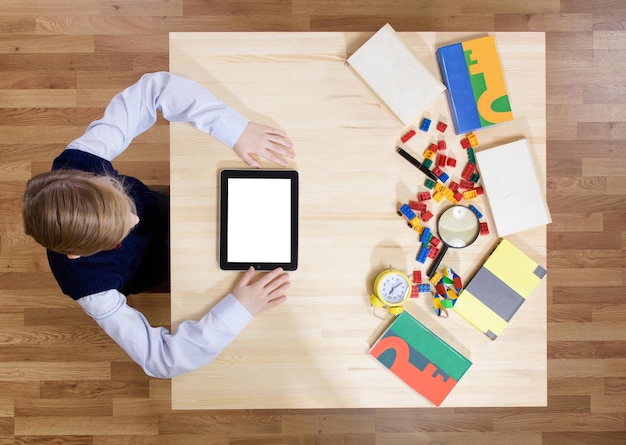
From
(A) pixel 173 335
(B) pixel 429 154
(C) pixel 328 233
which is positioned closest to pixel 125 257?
(A) pixel 173 335

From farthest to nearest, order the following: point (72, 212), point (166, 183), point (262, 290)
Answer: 1. point (166, 183)
2. point (262, 290)
3. point (72, 212)

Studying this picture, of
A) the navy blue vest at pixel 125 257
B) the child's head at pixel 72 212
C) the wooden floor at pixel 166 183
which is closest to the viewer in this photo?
the child's head at pixel 72 212

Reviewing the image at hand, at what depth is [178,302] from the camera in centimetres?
104

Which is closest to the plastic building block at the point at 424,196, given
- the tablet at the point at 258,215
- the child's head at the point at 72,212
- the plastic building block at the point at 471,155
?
the plastic building block at the point at 471,155

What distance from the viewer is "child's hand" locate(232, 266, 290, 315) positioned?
1.01 meters

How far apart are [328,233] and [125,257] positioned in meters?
0.46

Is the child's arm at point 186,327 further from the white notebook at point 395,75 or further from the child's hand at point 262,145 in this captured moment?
the white notebook at point 395,75

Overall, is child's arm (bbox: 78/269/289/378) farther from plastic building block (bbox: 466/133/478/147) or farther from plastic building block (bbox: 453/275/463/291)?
plastic building block (bbox: 466/133/478/147)

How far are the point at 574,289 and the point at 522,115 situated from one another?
0.81 meters

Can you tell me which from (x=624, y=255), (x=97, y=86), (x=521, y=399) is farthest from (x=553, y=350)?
(x=97, y=86)

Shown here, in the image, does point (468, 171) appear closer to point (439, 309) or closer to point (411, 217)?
point (411, 217)

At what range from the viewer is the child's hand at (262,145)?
40.1 inches

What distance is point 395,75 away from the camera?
3.35 ft

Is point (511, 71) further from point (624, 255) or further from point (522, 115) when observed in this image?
point (624, 255)
